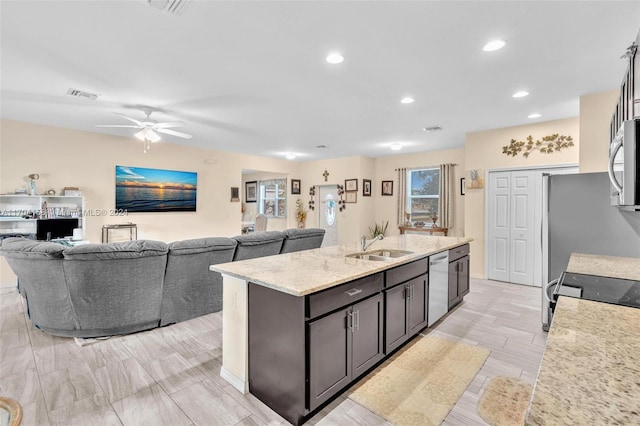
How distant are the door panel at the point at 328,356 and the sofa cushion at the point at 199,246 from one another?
74.0 inches

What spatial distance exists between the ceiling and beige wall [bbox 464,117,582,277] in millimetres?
382

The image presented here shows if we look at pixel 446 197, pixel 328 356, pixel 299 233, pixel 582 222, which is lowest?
pixel 328 356

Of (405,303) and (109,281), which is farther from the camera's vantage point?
(109,281)

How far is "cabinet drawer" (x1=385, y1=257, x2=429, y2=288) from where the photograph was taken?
2502mm

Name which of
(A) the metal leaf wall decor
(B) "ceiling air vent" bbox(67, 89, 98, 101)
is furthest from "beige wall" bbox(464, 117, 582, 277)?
(B) "ceiling air vent" bbox(67, 89, 98, 101)

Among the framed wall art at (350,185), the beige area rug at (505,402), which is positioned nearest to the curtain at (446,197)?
the framed wall art at (350,185)

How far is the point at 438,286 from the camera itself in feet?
10.9

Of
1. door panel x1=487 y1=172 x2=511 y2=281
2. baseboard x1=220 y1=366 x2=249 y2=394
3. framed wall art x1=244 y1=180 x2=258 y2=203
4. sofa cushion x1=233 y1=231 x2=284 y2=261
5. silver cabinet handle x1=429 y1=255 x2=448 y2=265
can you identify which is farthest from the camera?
framed wall art x1=244 y1=180 x2=258 y2=203

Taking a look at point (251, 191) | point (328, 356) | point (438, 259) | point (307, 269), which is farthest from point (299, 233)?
point (251, 191)

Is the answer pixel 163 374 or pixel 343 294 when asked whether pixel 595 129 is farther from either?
pixel 163 374

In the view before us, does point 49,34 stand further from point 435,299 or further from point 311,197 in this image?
point 311,197

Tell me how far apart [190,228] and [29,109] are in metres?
3.33

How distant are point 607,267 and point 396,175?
572 centimetres

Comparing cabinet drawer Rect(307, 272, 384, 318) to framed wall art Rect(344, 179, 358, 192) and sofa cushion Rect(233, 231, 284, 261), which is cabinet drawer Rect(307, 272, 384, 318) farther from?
framed wall art Rect(344, 179, 358, 192)
